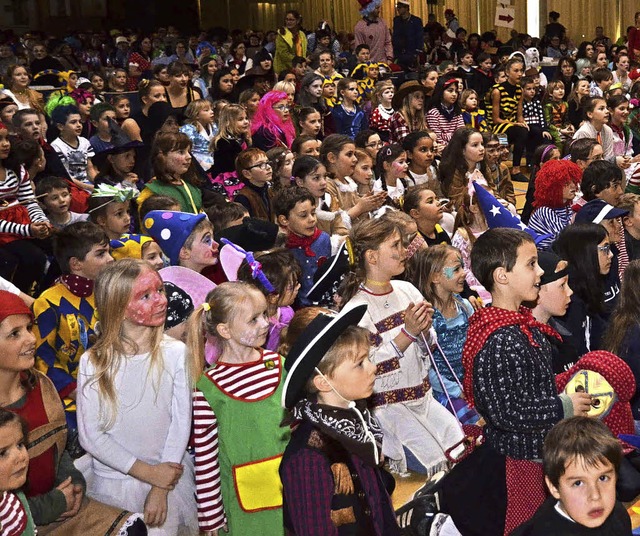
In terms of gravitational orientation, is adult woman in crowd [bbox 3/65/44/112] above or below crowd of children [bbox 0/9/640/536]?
above

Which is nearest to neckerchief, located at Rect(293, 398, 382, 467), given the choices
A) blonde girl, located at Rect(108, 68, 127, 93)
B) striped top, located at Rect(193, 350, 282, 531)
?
striped top, located at Rect(193, 350, 282, 531)

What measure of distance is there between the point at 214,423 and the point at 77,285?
118cm

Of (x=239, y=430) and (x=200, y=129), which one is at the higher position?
(x=200, y=129)

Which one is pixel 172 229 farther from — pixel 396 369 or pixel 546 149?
pixel 546 149

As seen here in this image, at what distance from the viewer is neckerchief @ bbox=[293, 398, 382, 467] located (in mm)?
2707

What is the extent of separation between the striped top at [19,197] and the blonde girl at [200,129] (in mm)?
1783

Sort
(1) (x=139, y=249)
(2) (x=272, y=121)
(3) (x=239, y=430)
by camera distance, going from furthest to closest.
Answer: (2) (x=272, y=121)
(1) (x=139, y=249)
(3) (x=239, y=430)

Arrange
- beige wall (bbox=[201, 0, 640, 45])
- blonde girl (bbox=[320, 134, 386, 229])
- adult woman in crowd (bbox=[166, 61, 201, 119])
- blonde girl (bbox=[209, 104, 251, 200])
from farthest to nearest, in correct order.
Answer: beige wall (bbox=[201, 0, 640, 45]) → adult woman in crowd (bbox=[166, 61, 201, 119]) → blonde girl (bbox=[209, 104, 251, 200]) → blonde girl (bbox=[320, 134, 386, 229])

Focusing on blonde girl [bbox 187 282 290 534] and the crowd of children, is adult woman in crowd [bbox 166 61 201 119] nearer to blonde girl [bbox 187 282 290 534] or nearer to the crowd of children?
the crowd of children

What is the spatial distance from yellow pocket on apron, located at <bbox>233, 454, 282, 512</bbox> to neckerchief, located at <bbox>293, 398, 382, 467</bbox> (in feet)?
2.21

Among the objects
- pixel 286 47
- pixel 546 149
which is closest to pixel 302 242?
pixel 546 149

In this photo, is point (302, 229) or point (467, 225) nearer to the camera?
point (302, 229)

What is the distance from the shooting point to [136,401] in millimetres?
3461

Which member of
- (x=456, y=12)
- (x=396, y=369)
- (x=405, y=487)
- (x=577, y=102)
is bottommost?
(x=405, y=487)
